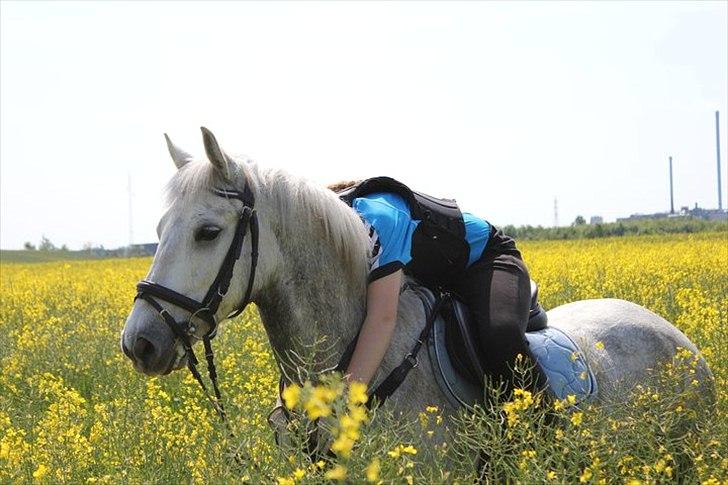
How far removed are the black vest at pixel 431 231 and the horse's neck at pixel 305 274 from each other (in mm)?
328

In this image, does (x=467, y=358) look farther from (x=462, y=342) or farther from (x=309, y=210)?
(x=309, y=210)

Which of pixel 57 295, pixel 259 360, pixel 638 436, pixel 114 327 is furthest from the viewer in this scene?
pixel 57 295

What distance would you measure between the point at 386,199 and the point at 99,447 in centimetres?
166

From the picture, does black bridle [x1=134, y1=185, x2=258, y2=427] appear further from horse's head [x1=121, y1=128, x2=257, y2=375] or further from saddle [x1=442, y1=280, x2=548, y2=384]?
saddle [x1=442, y1=280, x2=548, y2=384]

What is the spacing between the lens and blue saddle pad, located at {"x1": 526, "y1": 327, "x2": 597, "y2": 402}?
357cm

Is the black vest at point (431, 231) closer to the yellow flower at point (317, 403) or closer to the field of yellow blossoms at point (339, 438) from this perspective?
the field of yellow blossoms at point (339, 438)

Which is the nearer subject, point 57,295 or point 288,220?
point 288,220

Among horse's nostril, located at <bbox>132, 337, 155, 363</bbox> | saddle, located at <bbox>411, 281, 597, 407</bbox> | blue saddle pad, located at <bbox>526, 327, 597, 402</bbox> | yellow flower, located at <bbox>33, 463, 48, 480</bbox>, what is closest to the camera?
yellow flower, located at <bbox>33, 463, 48, 480</bbox>

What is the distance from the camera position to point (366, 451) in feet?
7.54

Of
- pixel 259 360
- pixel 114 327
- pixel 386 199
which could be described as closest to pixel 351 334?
pixel 386 199

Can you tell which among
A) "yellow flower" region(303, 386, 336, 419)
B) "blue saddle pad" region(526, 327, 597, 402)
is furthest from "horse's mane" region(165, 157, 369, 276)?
"yellow flower" region(303, 386, 336, 419)

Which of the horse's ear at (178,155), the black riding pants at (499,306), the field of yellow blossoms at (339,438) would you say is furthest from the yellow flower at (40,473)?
the black riding pants at (499,306)

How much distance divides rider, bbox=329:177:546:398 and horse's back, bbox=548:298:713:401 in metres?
0.53

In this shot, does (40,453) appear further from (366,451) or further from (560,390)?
(560,390)
